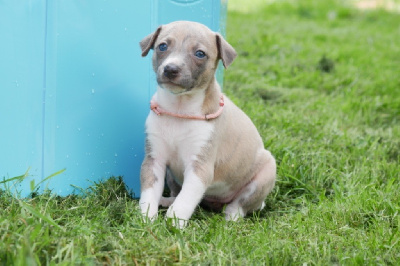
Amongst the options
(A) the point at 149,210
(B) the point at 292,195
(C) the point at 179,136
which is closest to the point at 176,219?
(A) the point at 149,210

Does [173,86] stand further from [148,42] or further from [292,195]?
[292,195]

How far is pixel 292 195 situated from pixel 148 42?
1.66 metres

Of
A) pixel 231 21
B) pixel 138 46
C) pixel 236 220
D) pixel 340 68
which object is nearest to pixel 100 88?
pixel 138 46

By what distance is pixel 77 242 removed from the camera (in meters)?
2.93

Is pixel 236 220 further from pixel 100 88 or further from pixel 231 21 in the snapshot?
pixel 231 21

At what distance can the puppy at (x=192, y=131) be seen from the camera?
12.3 ft

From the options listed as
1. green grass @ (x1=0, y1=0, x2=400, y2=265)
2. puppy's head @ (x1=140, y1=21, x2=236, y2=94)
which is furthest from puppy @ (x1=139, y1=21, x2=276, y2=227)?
green grass @ (x1=0, y1=0, x2=400, y2=265)

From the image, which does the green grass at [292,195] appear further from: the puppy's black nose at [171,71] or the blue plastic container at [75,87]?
the puppy's black nose at [171,71]

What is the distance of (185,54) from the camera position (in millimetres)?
3734

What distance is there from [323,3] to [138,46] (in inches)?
372

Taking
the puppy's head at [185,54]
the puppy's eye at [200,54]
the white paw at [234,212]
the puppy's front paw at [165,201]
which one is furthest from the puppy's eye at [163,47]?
the white paw at [234,212]

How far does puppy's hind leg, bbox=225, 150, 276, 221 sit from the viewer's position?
437 centimetres

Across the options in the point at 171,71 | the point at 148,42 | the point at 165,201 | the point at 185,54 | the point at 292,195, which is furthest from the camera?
the point at 292,195

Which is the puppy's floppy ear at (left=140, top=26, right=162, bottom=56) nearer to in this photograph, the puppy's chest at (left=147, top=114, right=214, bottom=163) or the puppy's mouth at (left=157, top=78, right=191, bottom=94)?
the puppy's mouth at (left=157, top=78, right=191, bottom=94)
